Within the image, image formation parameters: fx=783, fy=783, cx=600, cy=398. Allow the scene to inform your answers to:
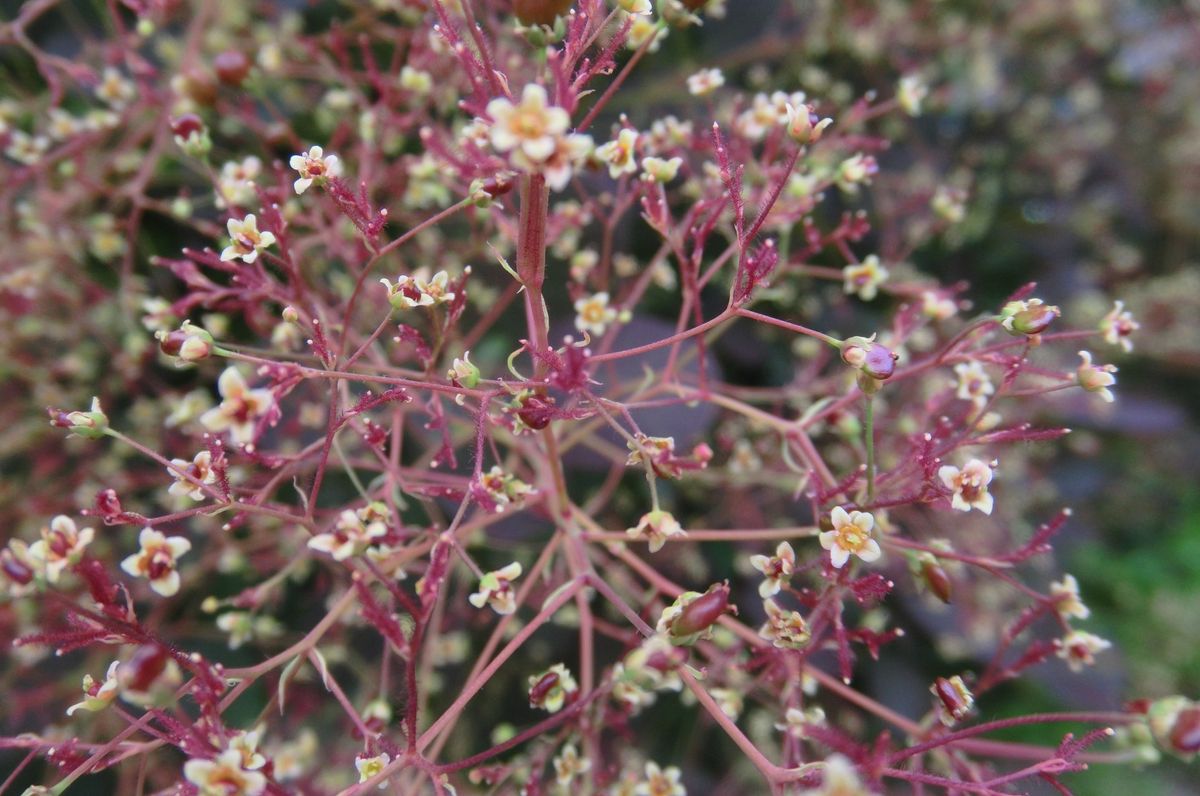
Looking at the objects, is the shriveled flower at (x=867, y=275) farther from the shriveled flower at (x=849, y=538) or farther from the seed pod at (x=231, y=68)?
the seed pod at (x=231, y=68)

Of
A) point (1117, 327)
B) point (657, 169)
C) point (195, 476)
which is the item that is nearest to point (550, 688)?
point (195, 476)

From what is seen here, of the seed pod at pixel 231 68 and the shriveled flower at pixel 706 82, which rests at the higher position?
the seed pod at pixel 231 68

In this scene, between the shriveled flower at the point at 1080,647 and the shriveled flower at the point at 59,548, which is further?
the shriveled flower at the point at 1080,647

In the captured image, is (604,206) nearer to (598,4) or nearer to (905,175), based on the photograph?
(598,4)

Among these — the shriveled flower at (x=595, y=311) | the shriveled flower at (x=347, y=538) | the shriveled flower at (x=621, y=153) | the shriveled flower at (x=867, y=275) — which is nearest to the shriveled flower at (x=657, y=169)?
the shriveled flower at (x=621, y=153)

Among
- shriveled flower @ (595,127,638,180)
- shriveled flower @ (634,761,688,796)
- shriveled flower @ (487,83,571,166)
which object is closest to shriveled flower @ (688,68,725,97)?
shriveled flower @ (595,127,638,180)

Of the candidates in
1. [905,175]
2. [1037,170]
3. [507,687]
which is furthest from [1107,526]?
[507,687]

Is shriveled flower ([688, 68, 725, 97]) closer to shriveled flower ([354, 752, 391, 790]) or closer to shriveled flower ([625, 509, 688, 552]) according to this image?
shriveled flower ([625, 509, 688, 552])
